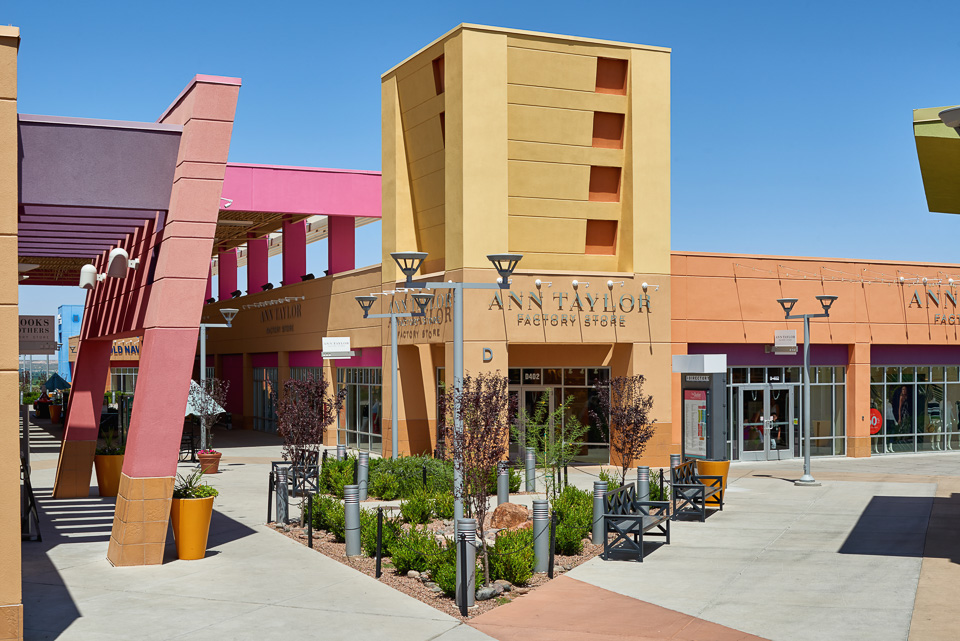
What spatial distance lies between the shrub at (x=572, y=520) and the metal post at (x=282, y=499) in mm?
4787

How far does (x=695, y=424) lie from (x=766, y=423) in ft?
31.4

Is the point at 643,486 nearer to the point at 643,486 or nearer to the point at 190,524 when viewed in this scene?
the point at 643,486

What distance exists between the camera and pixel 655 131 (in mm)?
28406

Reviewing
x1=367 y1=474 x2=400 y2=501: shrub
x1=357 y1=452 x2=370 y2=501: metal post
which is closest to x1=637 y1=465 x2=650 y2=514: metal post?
x1=367 y1=474 x2=400 y2=501: shrub

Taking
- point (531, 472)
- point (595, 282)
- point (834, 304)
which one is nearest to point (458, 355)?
point (531, 472)

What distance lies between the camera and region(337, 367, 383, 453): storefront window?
3362cm

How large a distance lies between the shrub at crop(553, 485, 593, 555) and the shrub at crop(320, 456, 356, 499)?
5489mm

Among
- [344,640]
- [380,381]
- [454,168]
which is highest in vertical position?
[454,168]

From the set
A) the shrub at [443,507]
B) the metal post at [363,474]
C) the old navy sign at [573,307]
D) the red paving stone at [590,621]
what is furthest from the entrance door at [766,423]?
the red paving stone at [590,621]

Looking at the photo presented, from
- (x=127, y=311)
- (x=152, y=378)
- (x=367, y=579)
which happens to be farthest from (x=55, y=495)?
(x=367, y=579)

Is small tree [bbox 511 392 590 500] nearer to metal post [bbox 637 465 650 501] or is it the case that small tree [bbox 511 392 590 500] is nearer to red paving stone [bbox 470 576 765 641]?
metal post [bbox 637 465 650 501]

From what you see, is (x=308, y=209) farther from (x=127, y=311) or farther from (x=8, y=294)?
(x=8, y=294)

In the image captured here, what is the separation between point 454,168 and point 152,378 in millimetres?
15075

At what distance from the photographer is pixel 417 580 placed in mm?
13055
